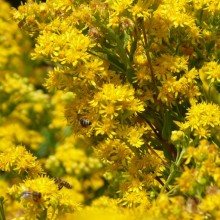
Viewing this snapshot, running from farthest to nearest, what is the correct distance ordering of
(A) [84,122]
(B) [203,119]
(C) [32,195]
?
(A) [84,122]
(B) [203,119]
(C) [32,195]

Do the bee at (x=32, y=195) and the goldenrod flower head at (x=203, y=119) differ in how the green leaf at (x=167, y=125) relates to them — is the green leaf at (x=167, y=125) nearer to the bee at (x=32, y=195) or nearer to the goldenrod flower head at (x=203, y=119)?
the goldenrod flower head at (x=203, y=119)

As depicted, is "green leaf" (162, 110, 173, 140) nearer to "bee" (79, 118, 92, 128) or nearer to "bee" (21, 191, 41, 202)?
"bee" (79, 118, 92, 128)

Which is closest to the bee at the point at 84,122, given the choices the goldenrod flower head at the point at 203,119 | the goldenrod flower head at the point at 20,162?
the goldenrod flower head at the point at 20,162

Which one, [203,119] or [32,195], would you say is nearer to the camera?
[32,195]

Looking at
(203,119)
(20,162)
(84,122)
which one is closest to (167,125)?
(203,119)

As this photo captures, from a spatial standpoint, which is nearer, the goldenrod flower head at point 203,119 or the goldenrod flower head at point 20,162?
the goldenrod flower head at point 203,119

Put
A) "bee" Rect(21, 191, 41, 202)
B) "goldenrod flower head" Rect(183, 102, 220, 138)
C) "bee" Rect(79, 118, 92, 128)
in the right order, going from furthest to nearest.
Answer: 1. "bee" Rect(79, 118, 92, 128)
2. "goldenrod flower head" Rect(183, 102, 220, 138)
3. "bee" Rect(21, 191, 41, 202)

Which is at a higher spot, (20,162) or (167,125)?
(167,125)

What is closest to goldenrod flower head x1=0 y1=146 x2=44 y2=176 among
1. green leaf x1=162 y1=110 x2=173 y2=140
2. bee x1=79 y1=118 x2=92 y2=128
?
bee x1=79 y1=118 x2=92 y2=128

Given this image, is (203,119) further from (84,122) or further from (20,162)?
(20,162)

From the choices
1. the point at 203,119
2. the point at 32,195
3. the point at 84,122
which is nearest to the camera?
the point at 32,195

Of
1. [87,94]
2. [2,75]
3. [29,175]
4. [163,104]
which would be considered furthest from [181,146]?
[2,75]
